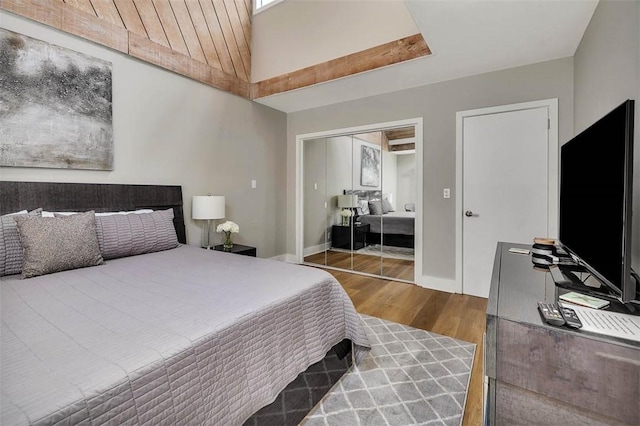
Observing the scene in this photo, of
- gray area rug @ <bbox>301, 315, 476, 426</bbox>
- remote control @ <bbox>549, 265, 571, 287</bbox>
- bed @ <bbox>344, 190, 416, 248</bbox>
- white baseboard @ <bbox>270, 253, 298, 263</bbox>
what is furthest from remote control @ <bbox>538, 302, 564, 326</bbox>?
white baseboard @ <bbox>270, 253, 298, 263</bbox>

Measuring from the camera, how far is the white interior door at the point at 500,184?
2.81 meters

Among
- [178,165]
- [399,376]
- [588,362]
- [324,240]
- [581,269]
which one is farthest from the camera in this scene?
[324,240]

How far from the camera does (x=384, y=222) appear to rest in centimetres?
383

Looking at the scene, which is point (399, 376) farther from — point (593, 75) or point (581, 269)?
point (593, 75)

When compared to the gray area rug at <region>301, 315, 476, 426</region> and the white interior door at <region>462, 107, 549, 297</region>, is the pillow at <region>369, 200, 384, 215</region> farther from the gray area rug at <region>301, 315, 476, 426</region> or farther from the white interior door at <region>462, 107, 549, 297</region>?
the gray area rug at <region>301, 315, 476, 426</region>

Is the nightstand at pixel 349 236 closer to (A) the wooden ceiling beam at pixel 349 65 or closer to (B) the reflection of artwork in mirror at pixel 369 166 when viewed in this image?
(B) the reflection of artwork in mirror at pixel 369 166

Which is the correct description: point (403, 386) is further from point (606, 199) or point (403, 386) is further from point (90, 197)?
point (90, 197)

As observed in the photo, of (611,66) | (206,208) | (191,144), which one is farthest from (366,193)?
(611,66)

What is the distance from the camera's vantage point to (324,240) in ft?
14.6

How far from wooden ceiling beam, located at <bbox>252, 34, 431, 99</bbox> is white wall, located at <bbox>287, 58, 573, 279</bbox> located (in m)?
0.72

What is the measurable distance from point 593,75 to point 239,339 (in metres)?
2.82

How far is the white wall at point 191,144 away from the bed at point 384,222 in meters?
1.31

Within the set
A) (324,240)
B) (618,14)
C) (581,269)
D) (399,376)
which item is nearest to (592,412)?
(581,269)

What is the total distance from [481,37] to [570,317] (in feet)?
7.96
